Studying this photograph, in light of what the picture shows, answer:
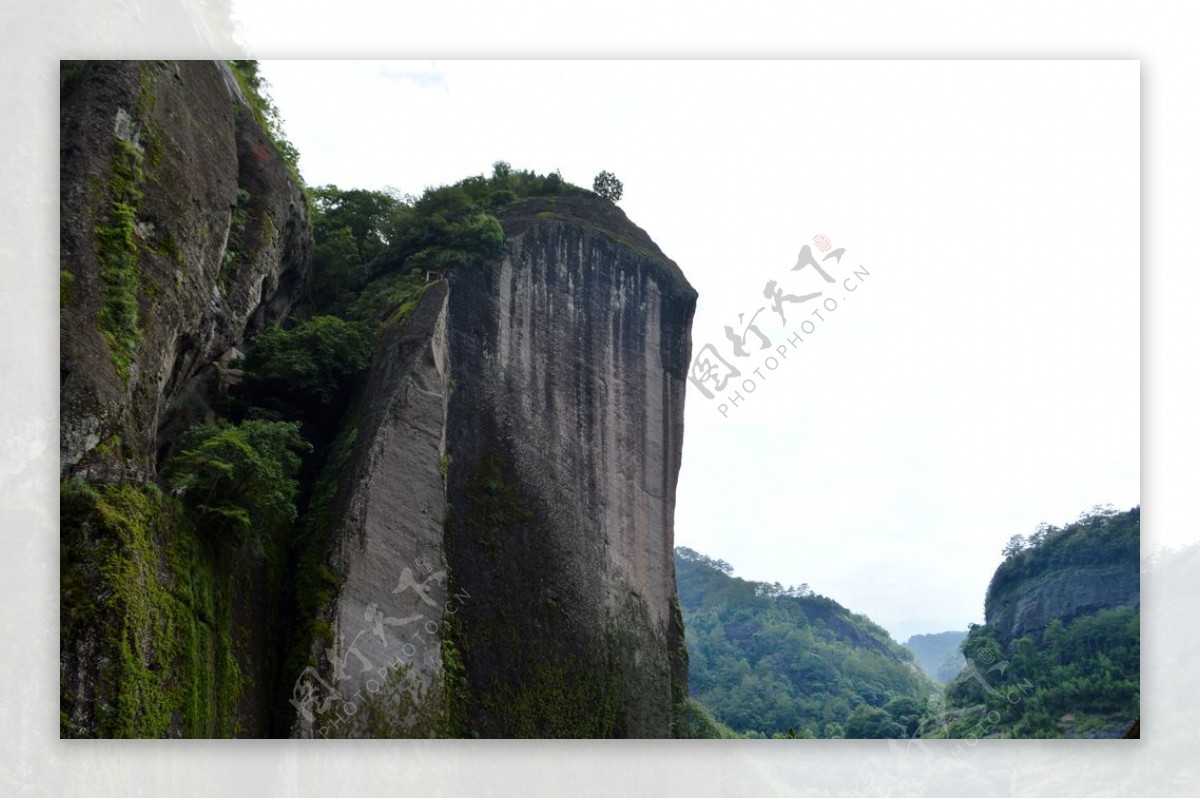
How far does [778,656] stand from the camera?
1196 inches

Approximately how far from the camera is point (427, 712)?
12656mm

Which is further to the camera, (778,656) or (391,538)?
(778,656)

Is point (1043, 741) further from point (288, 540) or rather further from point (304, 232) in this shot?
point (304, 232)

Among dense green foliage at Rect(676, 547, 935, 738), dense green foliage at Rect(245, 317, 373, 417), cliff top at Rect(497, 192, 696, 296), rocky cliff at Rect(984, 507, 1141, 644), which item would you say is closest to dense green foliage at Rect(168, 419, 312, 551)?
dense green foliage at Rect(245, 317, 373, 417)

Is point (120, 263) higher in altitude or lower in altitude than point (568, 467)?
higher

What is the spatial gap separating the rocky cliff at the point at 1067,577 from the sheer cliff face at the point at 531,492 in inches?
166

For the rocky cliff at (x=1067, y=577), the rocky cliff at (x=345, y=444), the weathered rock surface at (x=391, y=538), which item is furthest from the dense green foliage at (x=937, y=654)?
the weathered rock surface at (x=391, y=538)

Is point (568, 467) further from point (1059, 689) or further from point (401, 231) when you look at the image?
point (1059, 689)

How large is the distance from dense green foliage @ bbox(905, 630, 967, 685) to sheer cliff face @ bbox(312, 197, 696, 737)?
5993 mm

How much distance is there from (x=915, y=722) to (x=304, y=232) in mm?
9178

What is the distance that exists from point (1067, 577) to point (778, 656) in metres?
16.5

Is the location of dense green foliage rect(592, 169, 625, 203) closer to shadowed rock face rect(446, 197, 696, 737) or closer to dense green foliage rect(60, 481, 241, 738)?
shadowed rock face rect(446, 197, 696, 737)

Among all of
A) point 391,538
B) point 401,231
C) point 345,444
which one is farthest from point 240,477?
point 401,231

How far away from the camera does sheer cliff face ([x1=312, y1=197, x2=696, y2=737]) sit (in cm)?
1334
